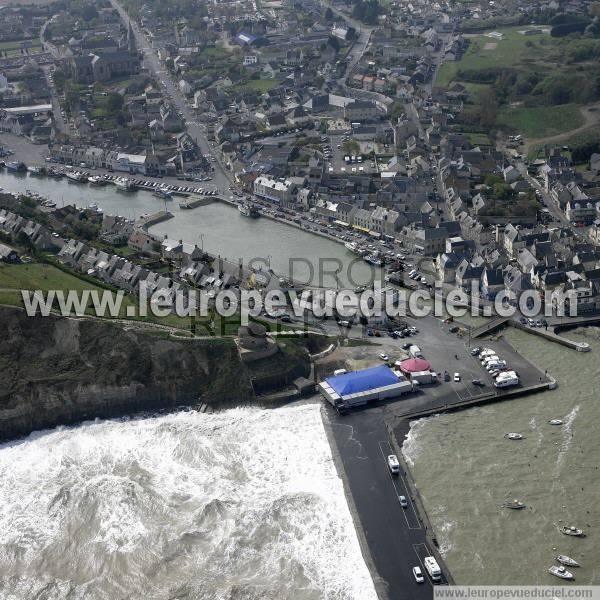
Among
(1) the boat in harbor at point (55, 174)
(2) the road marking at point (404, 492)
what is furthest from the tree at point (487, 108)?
(2) the road marking at point (404, 492)

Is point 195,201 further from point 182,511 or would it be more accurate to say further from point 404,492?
point 404,492

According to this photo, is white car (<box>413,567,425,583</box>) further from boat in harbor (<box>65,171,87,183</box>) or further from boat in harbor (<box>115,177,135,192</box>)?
boat in harbor (<box>65,171,87,183</box>)

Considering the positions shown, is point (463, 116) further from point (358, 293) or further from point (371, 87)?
point (358, 293)

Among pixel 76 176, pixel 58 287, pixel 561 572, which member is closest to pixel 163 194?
pixel 76 176

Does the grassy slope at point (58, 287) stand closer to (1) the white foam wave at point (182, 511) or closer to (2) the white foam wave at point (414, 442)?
(1) the white foam wave at point (182, 511)

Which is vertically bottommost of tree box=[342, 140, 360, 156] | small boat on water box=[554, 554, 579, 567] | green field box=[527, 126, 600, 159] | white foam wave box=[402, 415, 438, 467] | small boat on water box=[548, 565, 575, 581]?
small boat on water box=[548, 565, 575, 581]

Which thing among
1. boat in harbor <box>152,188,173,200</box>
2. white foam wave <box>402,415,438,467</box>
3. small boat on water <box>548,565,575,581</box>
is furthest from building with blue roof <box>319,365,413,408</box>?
boat in harbor <box>152,188,173,200</box>

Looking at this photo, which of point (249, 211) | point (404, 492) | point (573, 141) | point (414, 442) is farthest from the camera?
point (573, 141)
